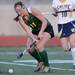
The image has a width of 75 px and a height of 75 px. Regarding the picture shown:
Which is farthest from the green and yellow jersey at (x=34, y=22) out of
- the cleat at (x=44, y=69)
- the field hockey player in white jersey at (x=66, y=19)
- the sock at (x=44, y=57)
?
the cleat at (x=44, y=69)

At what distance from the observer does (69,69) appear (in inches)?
458

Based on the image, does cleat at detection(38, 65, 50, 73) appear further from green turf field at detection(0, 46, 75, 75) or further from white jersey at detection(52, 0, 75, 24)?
white jersey at detection(52, 0, 75, 24)

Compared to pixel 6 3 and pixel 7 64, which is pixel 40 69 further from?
pixel 6 3

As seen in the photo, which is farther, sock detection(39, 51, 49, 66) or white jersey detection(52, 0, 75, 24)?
sock detection(39, 51, 49, 66)

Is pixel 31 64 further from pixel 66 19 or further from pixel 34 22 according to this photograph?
pixel 66 19

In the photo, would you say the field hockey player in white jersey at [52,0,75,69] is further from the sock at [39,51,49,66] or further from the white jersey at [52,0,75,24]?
the sock at [39,51,49,66]

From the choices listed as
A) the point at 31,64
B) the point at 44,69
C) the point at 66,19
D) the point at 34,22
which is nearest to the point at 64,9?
the point at 66,19

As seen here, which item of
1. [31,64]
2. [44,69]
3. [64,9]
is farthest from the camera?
[31,64]

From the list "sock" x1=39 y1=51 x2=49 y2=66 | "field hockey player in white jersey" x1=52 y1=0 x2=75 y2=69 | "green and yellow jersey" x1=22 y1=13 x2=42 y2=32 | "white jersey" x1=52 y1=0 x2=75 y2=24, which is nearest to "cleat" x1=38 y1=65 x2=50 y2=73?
"sock" x1=39 y1=51 x2=49 y2=66

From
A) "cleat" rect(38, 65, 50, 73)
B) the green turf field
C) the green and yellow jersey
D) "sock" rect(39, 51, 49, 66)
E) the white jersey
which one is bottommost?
the green turf field

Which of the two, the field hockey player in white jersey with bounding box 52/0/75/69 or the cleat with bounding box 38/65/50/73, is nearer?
the field hockey player in white jersey with bounding box 52/0/75/69

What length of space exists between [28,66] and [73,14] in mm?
1974

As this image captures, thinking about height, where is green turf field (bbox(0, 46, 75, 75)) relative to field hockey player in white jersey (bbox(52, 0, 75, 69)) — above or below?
below

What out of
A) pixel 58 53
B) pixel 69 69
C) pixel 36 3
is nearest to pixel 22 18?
pixel 69 69
